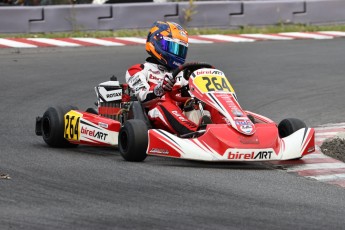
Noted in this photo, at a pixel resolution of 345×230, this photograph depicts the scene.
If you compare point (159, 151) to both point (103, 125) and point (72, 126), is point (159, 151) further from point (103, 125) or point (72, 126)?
point (72, 126)

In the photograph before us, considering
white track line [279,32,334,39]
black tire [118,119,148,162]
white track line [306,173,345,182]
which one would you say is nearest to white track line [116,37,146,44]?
white track line [279,32,334,39]

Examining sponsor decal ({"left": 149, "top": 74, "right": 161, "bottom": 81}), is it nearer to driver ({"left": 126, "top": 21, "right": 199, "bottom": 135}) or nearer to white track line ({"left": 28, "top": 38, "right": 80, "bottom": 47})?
driver ({"left": 126, "top": 21, "right": 199, "bottom": 135})

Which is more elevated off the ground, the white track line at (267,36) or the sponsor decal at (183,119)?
the sponsor decal at (183,119)

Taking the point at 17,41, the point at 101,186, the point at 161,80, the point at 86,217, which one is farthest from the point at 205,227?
the point at 17,41

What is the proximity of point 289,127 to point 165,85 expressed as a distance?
1125mm

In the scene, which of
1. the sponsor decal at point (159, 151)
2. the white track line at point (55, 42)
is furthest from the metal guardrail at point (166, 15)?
the sponsor decal at point (159, 151)

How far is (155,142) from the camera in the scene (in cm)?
890

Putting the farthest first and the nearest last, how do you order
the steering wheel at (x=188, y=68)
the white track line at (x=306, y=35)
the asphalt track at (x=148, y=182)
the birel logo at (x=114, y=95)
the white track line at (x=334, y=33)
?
the white track line at (x=334, y=33)
the white track line at (x=306, y=35)
the birel logo at (x=114, y=95)
the steering wheel at (x=188, y=68)
the asphalt track at (x=148, y=182)

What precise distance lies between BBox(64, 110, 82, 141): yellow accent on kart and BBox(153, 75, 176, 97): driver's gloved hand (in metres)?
0.83

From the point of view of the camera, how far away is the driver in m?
9.48

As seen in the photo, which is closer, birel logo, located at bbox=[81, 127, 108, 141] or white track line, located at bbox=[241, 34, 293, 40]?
birel logo, located at bbox=[81, 127, 108, 141]

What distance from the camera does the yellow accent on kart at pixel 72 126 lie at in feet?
32.6

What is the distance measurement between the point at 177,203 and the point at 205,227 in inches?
29.6

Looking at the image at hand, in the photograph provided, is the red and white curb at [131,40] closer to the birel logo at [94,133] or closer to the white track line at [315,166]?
the birel logo at [94,133]
